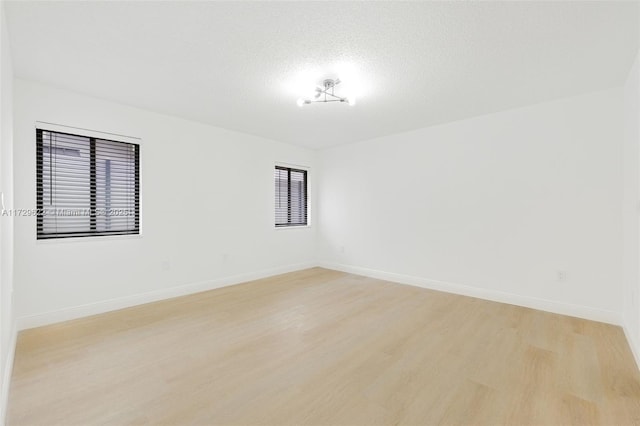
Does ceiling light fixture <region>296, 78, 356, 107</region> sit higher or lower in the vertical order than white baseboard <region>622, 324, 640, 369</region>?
higher

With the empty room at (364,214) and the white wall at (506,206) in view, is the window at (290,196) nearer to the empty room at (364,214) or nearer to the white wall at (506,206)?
the empty room at (364,214)

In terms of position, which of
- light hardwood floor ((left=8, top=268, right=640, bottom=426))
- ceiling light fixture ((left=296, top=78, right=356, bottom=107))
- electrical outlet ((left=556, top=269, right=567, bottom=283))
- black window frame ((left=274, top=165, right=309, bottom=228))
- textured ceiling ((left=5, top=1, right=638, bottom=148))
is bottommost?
light hardwood floor ((left=8, top=268, right=640, bottom=426))

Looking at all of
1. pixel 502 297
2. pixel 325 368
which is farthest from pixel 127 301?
pixel 502 297

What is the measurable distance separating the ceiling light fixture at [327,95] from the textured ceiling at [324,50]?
11 centimetres

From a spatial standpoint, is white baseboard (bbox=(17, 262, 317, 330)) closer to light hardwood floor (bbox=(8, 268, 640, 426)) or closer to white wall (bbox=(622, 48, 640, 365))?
light hardwood floor (bbox=(8, 268, 640, 426))

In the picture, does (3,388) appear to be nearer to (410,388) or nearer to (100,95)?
(410,388)

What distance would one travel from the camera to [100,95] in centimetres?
316

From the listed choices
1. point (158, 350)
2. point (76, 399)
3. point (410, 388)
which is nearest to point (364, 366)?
point (410, 388)

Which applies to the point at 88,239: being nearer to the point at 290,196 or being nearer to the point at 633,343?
the point at 290,196

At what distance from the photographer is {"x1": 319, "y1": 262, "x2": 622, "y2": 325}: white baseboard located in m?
3.05

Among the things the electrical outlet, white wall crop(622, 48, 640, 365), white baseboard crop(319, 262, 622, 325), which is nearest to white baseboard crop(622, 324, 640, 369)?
white wall crop(622, 48, 640, 365)

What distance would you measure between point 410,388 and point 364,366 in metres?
0.38

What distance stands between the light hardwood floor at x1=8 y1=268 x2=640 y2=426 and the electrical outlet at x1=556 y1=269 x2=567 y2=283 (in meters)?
0.43

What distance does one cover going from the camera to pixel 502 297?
12.0 ft
